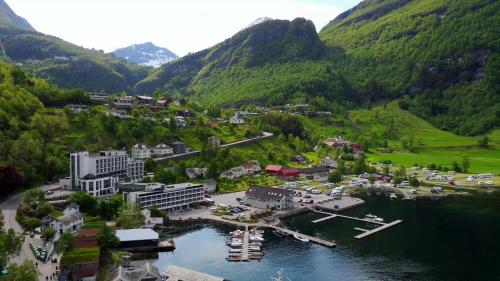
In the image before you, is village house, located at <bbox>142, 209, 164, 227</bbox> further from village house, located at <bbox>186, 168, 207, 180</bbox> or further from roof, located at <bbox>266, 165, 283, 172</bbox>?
roof, located at <bbox>266, 165, 283, 172</bbox>

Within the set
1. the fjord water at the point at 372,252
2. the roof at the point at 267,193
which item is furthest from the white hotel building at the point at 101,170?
the roof at the point at 267,193

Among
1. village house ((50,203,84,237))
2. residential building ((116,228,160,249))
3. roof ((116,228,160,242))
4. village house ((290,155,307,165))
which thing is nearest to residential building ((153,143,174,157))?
village house ((290,155,307,165))

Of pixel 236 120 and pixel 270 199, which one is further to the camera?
pixel 236 120

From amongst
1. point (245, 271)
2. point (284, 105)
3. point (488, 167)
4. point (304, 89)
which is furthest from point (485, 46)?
point (245, 271)

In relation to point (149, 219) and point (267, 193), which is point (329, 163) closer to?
point (267, 193)

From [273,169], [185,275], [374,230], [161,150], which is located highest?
[161,150]

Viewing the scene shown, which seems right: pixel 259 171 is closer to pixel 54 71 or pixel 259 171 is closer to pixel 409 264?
pixel 409 264

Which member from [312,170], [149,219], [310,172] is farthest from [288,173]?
[149,219]
